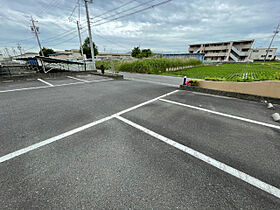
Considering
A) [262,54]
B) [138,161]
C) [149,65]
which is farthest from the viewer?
[262,54]

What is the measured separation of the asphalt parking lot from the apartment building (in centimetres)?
5163

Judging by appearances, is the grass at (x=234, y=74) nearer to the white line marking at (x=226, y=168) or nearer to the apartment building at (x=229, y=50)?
the white line marking at (x=226, y=168)

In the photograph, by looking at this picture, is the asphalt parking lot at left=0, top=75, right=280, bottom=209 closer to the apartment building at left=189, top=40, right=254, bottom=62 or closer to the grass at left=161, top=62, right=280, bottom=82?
the grass at left=161, top=62, right=280, bottom=82

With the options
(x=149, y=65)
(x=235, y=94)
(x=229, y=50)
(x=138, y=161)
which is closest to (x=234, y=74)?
(x=235, y=94)

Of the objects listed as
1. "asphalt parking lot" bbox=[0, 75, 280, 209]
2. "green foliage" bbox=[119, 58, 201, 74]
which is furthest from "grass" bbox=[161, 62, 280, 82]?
"asphalt parking lot" bbox=[0, 75, 280, 209]

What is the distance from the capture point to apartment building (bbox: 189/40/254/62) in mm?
40206

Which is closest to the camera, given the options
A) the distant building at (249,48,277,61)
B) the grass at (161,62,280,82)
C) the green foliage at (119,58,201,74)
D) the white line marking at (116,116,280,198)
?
the white line marking at (116,116,280,198)

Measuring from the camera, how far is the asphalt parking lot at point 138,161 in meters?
1.40

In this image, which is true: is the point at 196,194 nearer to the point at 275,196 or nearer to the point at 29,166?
the point at 275,196

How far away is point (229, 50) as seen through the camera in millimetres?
Answer: 41312

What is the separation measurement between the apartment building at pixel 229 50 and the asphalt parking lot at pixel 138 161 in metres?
51.6

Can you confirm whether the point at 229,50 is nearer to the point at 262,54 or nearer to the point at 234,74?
the point at 262,54

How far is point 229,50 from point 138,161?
54919 mm

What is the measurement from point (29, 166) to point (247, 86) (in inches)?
306
